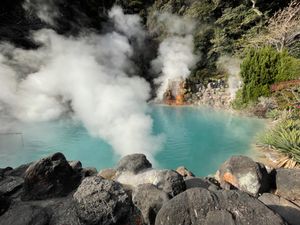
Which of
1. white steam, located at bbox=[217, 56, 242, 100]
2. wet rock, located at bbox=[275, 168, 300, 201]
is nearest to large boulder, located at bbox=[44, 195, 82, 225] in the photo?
wet rock, located at bbox=[275, 168, 300, 201]

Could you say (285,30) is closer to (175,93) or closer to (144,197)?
(175,93)

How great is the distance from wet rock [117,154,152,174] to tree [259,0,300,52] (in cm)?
1366

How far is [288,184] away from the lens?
4.63 m

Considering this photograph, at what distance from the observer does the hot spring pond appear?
7504 mm

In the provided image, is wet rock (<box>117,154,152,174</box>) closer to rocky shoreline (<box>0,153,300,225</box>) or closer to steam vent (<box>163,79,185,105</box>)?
rocky shoreline (<box>0,153,300,225</box>)

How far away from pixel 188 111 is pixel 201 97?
131 inches

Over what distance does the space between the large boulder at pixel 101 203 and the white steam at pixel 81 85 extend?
5.19 meters

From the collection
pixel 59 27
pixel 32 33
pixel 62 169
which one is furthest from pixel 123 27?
pixel 62 169

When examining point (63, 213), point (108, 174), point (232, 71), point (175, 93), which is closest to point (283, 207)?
point (108, 174)

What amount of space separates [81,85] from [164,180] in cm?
1227

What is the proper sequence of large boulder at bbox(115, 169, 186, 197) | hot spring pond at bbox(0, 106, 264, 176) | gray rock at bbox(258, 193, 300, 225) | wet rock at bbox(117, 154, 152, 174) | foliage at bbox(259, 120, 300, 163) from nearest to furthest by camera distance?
1. gray rock at bbox(258, 193, 300, 225)
2. large boulder at bbox(115, 169, 186, 197)
3. wet rock at bbox(117, 154, 152, 174)
4. foliage at bbox(259, 120, 300, 163)
5. hot spring pond at bbox(0, 106, 264, 176)

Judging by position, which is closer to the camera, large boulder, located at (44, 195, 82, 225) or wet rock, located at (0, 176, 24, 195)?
large boulder, located at (44, 195, 82, 225)

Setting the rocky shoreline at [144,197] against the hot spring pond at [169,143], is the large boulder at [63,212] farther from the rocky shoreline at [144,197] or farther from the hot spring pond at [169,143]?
the hot spring pond at [169,143]

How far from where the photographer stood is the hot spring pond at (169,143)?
24.6 feet
